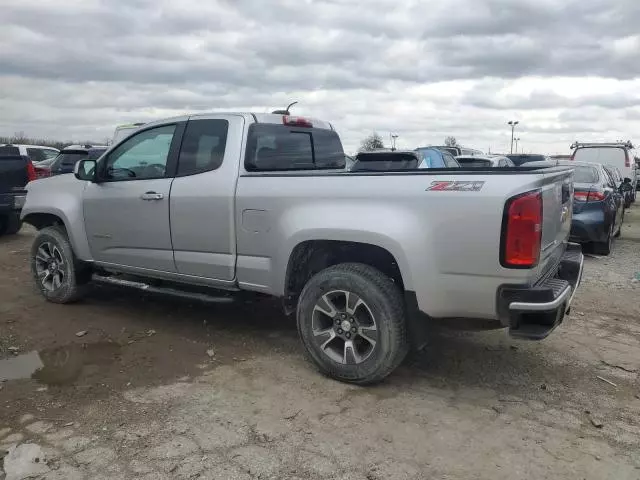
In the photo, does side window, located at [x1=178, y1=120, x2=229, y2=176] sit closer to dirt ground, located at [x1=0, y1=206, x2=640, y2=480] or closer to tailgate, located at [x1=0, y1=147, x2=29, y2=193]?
dirt ground, located at [x1=0, y1=206, x2=640, y2=480]

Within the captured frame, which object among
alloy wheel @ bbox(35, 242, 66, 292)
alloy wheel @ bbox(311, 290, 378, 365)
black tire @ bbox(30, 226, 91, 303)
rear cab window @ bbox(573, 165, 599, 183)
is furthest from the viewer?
A: rear cab window @ bbox(573, 165, 599, 183)

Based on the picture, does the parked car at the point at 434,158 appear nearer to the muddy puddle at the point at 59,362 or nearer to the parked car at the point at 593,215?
the parked car at the point at 593,215

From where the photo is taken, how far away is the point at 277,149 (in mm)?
4930

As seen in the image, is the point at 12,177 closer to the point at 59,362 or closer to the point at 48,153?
the point at 59,362

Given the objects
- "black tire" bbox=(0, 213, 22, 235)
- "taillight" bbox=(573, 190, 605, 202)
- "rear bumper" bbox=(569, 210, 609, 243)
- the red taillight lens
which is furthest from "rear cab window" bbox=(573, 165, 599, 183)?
the red taillight lens

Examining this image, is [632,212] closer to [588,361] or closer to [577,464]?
[588,361]

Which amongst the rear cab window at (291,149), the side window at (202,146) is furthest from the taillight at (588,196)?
the side window at (202,146)

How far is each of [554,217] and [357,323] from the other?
4.98ft

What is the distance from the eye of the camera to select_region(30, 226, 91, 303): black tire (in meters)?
5.93

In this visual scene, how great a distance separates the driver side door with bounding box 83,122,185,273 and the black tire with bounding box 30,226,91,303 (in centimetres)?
43

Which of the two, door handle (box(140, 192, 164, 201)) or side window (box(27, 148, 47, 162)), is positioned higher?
side window (box(27, 148, 47, 162))

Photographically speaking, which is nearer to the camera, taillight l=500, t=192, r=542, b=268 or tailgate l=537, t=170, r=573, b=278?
taillight l=500, t=192, r=542, b=268

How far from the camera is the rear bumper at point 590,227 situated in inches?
335

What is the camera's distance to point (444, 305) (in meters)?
3.62
